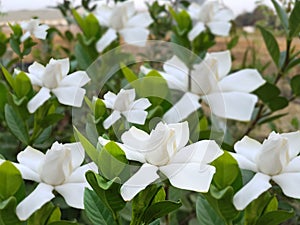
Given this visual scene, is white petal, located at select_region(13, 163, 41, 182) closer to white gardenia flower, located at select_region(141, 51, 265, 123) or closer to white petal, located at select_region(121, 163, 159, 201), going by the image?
white petal, located at select_region(121, 163, 159, 201)

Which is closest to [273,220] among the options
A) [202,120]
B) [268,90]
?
[202,120]

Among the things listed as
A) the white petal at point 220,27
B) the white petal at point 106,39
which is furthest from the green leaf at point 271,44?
the white petal at point 106,39

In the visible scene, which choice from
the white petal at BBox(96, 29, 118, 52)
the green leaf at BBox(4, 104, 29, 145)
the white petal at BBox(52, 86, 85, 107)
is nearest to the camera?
the white petal at BBox(52, 86, 85, 107)

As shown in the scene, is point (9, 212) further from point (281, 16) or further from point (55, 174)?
point (281, 16)

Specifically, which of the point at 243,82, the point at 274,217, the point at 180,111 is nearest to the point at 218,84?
the point at 243,82

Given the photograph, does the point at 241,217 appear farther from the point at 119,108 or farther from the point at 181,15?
the point at 181,15

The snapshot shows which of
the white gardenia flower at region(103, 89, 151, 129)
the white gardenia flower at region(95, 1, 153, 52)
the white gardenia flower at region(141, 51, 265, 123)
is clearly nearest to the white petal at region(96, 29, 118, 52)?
the white gardenia flower at region(95, 1, 153, 52)

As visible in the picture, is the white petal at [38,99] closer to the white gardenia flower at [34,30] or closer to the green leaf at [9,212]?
the white gardenia flower at [34,30]
